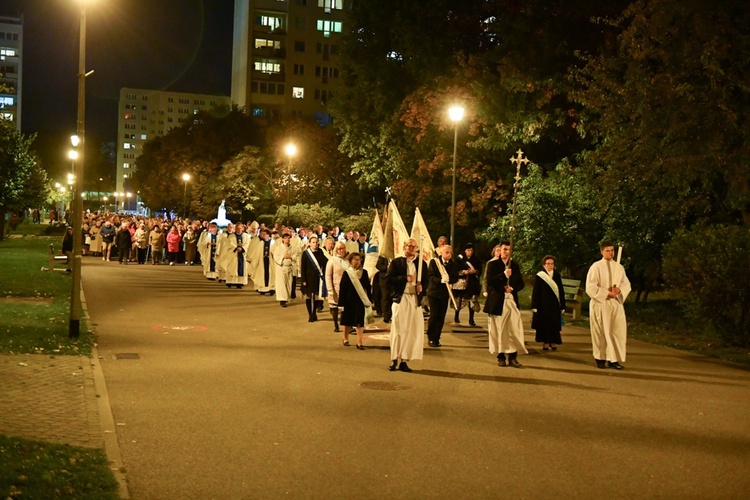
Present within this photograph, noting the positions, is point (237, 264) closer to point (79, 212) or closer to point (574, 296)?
point (574, 296)

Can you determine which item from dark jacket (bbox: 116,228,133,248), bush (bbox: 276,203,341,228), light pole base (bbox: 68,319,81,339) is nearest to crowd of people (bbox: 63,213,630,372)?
light pole base (bbox: 68,319,81,339)

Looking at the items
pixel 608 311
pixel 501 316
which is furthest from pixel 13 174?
pixel 608 311

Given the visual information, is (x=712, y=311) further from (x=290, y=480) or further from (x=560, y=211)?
(x=290, y=480)

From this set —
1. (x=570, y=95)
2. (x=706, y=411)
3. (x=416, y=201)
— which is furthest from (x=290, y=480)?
(x=416, y=201)

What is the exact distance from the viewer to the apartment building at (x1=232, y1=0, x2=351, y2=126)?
358 feet

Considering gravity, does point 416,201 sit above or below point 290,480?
above

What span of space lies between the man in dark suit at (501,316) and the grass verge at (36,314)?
5.83m

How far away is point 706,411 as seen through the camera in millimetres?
10195

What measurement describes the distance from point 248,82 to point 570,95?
3525 inches

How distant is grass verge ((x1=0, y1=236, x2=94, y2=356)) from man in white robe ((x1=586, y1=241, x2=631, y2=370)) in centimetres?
737

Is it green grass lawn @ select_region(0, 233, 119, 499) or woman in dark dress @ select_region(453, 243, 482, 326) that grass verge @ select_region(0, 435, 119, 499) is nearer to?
green grass lawn @ select_region(0, 233, 119, 499)

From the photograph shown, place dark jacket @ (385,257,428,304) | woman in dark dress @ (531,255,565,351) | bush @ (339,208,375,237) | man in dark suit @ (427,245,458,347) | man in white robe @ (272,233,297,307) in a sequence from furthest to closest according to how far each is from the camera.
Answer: bush @ (339,208,375,237) → man in white robe @ (272,233,297,307) → man in dark suit @ (427,245,458,347) → woman in dark dress @ (531,255,565,351) → dark jacket @ (385,257,428,304)

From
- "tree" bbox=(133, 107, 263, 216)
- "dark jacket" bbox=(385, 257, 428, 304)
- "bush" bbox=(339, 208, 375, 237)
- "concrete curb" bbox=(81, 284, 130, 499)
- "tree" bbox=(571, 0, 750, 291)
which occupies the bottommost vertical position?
"concrete curb" bbox=(81, 284, 130, 499)

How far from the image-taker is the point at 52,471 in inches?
258
